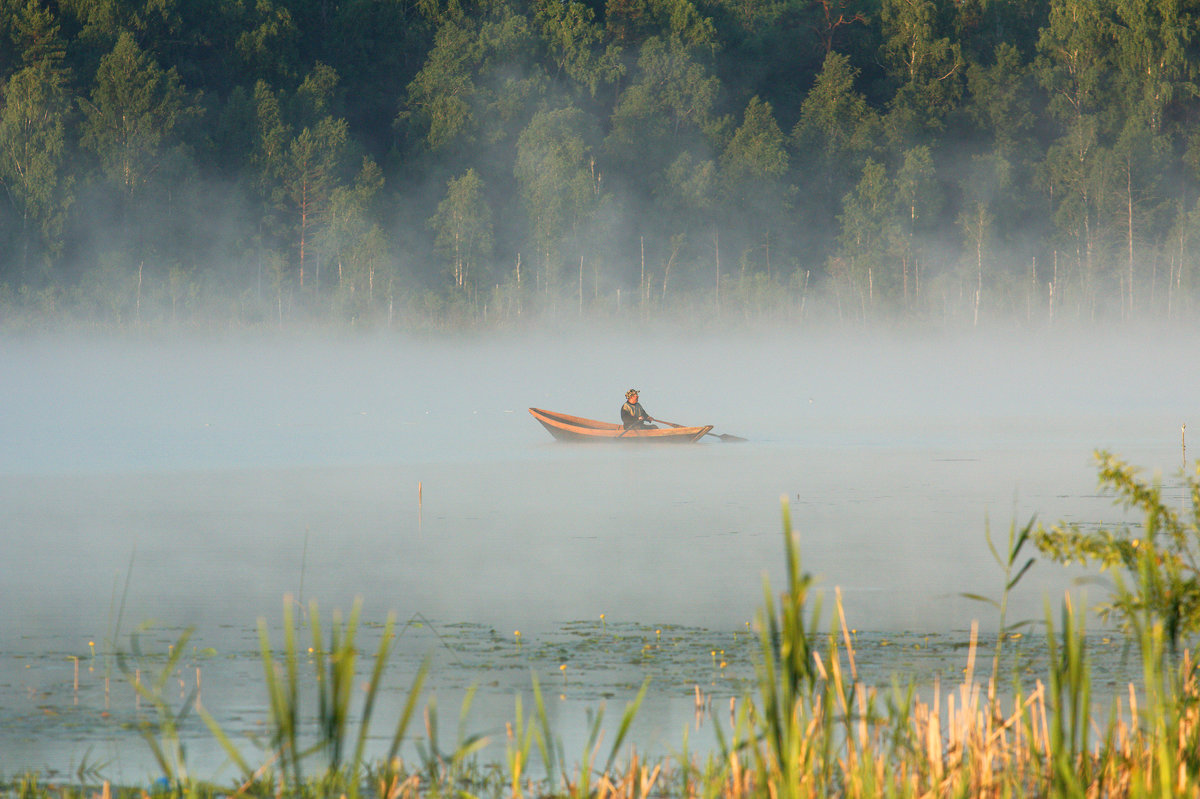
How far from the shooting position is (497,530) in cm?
1398

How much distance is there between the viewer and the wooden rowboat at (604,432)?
24.1 metres

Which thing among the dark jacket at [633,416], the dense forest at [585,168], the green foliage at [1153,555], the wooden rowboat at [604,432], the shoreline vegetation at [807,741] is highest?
the dense forest at [585,168]

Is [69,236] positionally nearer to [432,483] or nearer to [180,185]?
[180,185]

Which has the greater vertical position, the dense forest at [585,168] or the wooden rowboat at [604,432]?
the dense forest at [585,168]

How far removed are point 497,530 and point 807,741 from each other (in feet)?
31.6

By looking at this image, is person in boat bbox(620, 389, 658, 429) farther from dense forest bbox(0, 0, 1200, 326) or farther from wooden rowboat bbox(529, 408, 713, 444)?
dense forest bbox(0, 0, 1200, 326)

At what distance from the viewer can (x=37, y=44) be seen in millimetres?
52500

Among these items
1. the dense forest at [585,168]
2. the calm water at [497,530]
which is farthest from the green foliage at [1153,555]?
the dense forest at [585,168]

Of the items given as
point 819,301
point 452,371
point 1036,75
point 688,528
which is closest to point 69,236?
point 452,371

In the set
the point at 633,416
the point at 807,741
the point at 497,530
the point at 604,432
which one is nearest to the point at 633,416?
the point at 633,416

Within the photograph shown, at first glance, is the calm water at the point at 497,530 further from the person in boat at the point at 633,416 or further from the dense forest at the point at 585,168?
the dense forest at the point at 585,168

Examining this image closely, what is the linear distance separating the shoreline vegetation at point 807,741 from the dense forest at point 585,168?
4906 cm

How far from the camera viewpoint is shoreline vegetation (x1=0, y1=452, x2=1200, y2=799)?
3.79 metres

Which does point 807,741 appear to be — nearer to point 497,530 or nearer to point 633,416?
point 497,530
